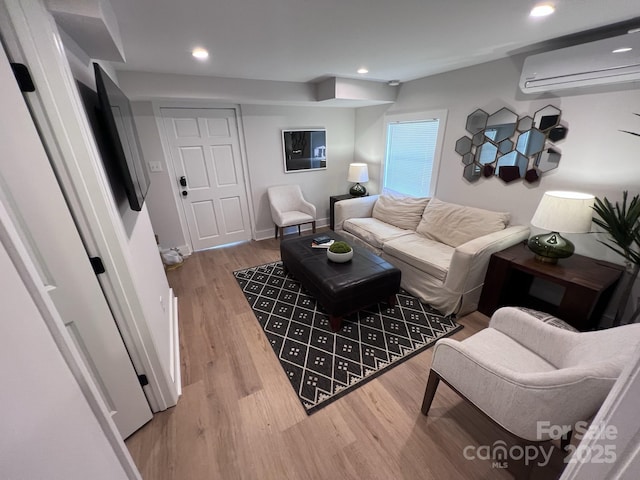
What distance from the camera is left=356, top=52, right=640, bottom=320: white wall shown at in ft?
6.09

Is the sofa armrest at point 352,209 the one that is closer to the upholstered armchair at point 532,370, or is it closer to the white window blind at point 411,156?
the white window blind at point 411,156

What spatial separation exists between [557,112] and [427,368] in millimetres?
2373

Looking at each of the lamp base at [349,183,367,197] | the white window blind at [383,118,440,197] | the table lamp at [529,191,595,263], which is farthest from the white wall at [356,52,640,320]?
the lamp base at [349,183,367,197]

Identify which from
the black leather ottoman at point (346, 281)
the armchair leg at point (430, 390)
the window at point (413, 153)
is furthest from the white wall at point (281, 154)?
the armchair leg at point (430, 390)

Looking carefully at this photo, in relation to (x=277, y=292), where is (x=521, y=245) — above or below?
above

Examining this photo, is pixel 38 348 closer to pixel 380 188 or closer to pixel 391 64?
pixel 391 64

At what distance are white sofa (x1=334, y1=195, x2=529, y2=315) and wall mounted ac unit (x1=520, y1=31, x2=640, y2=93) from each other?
113cm

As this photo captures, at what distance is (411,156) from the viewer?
357 cm

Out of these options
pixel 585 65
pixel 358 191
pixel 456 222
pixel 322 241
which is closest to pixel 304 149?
pixel 358 191

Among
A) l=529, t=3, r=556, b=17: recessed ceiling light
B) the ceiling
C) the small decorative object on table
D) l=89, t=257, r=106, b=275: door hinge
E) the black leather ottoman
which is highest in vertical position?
the ceiling

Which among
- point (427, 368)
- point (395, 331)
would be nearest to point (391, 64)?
point (395, 331)

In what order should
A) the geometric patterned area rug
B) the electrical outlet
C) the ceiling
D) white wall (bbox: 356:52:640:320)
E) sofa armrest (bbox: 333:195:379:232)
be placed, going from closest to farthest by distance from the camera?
the ceiling < the geometric patterned area rug < white wall (bbox: 356:52:640:320) < the electrical outlet < sofa armrest (bbox: 333:195:379:232)

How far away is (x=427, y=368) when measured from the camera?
5.99 ft

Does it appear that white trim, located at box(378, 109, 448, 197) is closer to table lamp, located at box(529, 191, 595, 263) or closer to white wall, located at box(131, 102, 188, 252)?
table lamp, located at box(529, 191, 595, 263)
